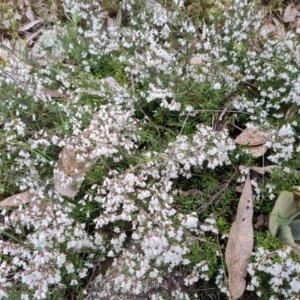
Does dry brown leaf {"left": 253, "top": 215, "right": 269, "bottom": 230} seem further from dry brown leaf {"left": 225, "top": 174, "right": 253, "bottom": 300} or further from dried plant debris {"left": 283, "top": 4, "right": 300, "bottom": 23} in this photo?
dried plant debris {"left": 283, "top": 4, "right": 300, "bottom": 23}

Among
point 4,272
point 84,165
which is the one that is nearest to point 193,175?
point 84,165

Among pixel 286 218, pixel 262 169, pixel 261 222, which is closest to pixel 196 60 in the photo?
pixel 262 169

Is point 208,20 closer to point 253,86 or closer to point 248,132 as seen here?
point 253,86

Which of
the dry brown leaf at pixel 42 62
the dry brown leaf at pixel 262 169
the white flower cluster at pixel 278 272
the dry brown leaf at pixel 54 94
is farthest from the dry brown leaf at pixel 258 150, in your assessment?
the dry brown leaf at pixel 42 62

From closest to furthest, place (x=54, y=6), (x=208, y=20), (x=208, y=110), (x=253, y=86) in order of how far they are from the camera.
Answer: (x=208, y=110) → (x=253, y=86) → (x=208, y=20) → (x=54, y=6)

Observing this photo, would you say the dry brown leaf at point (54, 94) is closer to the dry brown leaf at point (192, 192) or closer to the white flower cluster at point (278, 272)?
the dry brown leaf at point (192, 192)

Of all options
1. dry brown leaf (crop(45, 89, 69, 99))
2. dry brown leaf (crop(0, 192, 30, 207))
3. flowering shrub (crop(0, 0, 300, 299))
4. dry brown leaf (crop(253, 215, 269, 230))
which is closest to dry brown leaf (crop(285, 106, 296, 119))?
flowering shrub (crop(0, 0, 300, 299))
